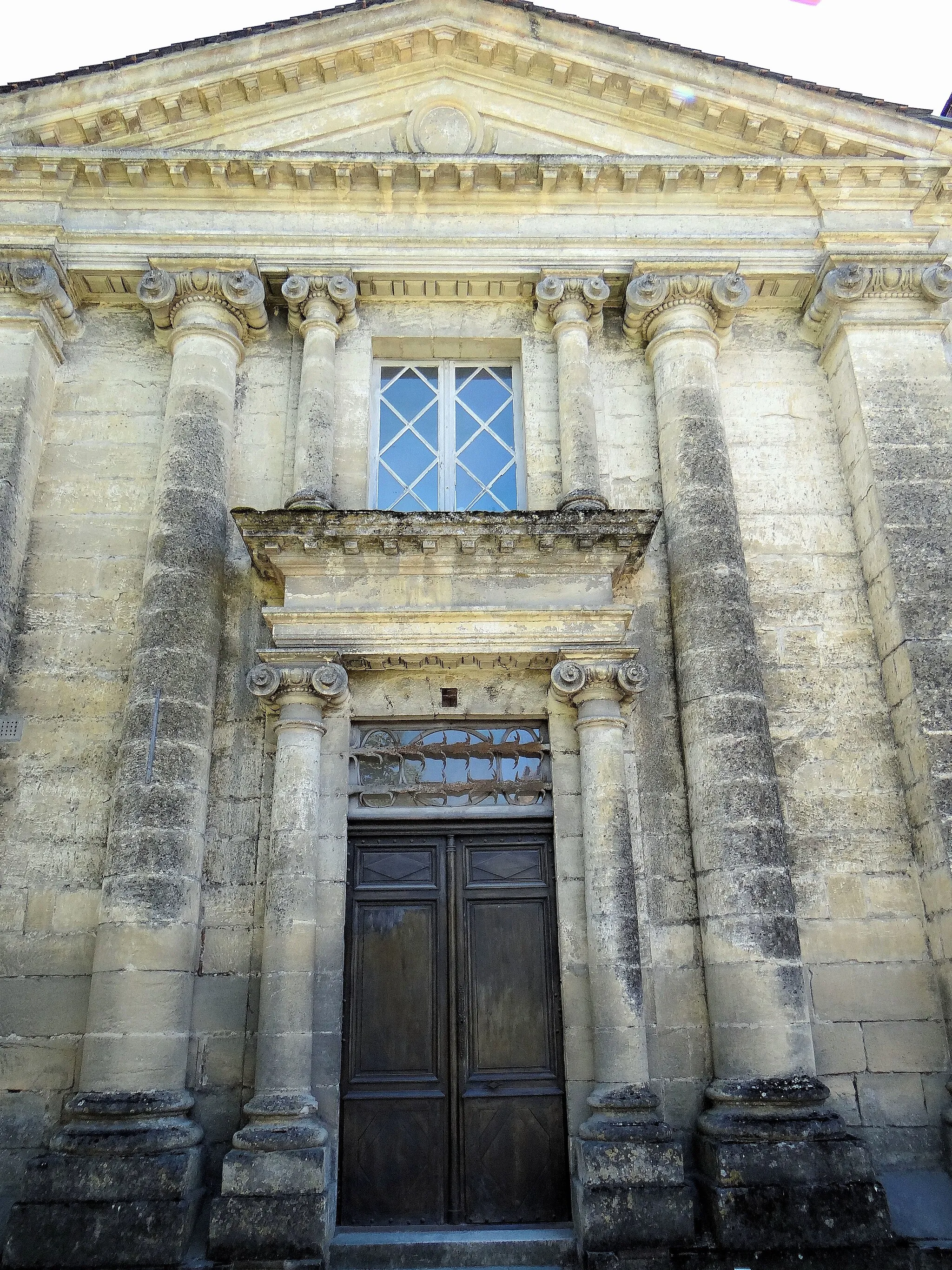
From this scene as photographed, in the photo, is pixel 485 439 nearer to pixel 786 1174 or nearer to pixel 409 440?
pixel 409 440

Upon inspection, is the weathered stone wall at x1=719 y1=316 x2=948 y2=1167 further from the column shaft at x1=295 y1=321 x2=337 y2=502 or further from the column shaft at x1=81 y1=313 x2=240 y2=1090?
the column shaft at x1=81 y1=313 x2=240 y2=1090

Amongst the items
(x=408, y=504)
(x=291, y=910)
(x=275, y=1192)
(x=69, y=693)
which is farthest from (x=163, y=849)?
(x=408, y=504)

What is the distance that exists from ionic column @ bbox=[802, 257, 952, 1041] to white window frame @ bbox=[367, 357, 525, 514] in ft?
9.26

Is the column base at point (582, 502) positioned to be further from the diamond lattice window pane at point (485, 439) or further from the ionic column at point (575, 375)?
the diamond lattice window pane at point (485, 439)

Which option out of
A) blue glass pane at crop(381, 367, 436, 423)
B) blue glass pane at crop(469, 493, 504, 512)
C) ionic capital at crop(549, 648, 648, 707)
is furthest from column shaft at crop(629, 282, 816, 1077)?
blue glass pane at crop(381, 367, 436, 423)

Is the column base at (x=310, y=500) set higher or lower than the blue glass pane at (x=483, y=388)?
lower

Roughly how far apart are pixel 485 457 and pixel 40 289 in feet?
13.3

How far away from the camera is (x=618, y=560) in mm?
7305

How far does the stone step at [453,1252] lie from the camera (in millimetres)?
5699

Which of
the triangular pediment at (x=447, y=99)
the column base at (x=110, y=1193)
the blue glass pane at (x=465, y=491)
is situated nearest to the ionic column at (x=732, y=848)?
the blue glass pane at (x=465, y=491)

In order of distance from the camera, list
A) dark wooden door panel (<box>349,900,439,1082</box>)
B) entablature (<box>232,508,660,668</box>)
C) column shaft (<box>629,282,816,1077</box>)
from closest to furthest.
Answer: column shaft (<box>629,282,816,1077</box>) < dark wooden door panel (<box>349,900,439,1082</box>) < entablature (<box>232,508,660,668</box>)

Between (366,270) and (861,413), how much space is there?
178 inches

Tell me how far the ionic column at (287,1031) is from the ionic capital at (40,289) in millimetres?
3891

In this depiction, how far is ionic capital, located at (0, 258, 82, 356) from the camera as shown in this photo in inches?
314
